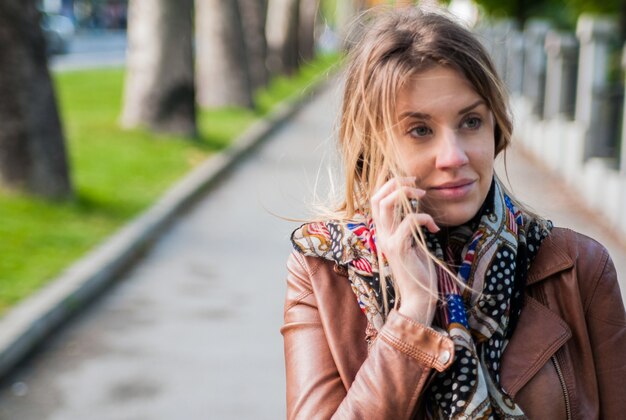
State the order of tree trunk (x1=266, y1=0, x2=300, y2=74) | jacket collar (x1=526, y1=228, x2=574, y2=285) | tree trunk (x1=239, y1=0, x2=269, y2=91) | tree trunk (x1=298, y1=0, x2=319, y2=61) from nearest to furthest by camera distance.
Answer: jacket collar (x1=526, y1=228, x2=574, y2=285), tree trunk (x1=239, y1=0, x2=269, y2=91), tree trunk (x1=266, y1=0, x2=300, y2=74), tree trunk (x1=298, y1=0, x2=319, y2=61)

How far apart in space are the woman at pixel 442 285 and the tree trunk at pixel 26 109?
734cm

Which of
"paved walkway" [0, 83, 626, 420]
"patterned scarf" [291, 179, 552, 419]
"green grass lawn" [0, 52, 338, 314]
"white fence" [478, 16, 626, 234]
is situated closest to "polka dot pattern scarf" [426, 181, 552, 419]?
"patterned scarf" [291, 179, 552, 419]

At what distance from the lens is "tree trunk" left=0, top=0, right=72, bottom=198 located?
8945 millimetres

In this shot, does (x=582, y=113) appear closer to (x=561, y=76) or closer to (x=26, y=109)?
(x=561, y=76)

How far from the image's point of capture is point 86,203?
9.74 m

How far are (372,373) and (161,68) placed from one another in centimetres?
1296

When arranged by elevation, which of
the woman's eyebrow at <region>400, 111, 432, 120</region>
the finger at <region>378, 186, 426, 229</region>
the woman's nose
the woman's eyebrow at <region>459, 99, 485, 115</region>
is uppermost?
the woman's eyebrow at <region>459, 99, 485, 115</region>

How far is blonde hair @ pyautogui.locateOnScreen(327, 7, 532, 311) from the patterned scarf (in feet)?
0.16

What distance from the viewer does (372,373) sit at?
1941 mm

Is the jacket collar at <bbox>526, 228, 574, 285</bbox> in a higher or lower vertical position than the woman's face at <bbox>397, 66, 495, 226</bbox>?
lower

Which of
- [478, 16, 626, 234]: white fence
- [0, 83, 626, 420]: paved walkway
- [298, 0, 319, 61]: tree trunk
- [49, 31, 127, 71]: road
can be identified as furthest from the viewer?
[298, 0, 319, 61]: tree trunk

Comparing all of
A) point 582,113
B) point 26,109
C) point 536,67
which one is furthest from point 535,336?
point 536,67

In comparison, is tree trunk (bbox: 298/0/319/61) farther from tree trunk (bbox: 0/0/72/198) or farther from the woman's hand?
the woman's hand

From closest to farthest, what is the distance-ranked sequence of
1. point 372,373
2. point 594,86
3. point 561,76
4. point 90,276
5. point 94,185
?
point 372,373, point 90,276, point 94,185, point 594,86, point 561,76
